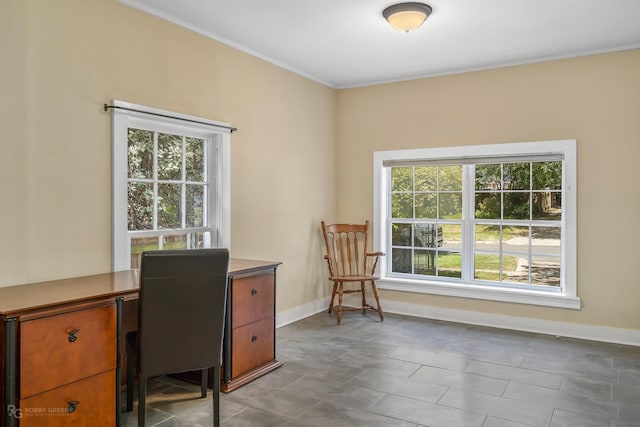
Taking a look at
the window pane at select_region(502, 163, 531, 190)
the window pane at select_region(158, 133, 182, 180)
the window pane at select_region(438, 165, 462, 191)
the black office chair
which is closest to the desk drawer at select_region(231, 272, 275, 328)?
the black office chair

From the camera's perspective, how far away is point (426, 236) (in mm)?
5410

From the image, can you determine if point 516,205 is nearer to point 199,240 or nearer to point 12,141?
point 199,240

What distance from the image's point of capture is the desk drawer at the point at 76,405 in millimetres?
2172

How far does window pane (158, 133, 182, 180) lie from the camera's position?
3.68 m

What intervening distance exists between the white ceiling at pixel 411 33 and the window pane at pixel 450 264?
2017 mm

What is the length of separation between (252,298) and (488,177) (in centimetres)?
298

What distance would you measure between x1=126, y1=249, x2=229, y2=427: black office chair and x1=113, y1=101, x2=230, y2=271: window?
0.98 metres

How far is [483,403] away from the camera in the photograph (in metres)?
A: 3.00

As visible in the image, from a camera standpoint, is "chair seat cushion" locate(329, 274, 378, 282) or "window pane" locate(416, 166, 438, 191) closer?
"chair seat cushion" locate(329, 274, 378, 282)

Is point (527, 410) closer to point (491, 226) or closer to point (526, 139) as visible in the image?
point (491, 226)

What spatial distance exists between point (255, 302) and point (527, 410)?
1.93m

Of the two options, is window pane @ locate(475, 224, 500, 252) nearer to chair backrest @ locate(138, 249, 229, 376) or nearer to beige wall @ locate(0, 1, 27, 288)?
chair backrest @ locate(138, 249, 229, 376)

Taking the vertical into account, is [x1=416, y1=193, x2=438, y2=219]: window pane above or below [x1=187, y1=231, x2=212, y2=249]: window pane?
above

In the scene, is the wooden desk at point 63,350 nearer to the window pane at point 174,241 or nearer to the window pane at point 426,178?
the window pane at point 174,241
